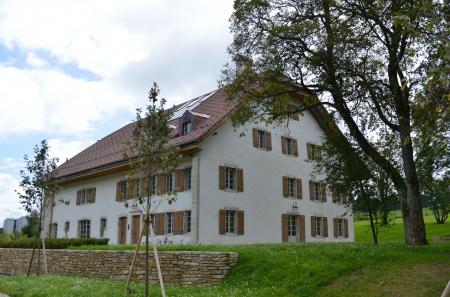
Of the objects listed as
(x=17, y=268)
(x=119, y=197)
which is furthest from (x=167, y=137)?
(x=119, y=197)

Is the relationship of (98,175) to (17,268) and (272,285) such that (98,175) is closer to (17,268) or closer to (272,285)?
(17,268)

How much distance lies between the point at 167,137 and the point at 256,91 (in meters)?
7.26

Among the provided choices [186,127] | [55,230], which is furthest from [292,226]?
[55,230]

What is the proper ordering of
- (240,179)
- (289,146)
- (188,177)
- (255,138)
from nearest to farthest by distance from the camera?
(188,177)
(240,179)
(255,138)
(289,146)

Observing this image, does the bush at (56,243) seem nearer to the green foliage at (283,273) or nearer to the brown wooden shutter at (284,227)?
the green foliage at (283,273)

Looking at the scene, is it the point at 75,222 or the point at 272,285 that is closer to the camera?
the point at 272,285

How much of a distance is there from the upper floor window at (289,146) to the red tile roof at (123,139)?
520cm

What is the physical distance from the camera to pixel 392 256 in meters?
13.0

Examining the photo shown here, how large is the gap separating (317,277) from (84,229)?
81.4 feet

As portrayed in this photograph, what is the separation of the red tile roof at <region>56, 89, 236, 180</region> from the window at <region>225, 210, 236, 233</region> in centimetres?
474

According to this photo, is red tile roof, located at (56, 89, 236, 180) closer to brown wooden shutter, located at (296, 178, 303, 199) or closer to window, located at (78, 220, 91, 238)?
window, located at (78, 220, 91, 238)

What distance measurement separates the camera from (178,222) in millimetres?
25375

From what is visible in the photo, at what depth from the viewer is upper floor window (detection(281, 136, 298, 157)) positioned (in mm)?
31281

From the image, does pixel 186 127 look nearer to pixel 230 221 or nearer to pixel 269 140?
pixel 269 140
